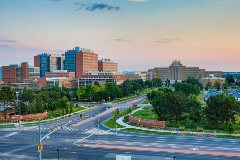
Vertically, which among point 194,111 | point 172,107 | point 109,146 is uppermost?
point 172,107

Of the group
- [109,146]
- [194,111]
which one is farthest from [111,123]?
[109,146]

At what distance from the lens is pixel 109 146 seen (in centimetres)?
5662

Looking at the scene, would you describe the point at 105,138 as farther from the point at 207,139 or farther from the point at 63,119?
the point at 63,119

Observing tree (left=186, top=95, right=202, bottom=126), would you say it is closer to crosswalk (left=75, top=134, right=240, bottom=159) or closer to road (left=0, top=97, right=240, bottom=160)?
road (left=0, top=97, right=240, bottom=160)

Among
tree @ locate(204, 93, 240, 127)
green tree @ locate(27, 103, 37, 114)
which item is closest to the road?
tree @ locate(204, 93, 240, 127)

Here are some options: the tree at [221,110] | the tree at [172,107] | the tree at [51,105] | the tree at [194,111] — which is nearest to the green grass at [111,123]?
the tree at [172,107]

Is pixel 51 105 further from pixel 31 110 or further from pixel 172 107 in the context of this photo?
pixel 172 107

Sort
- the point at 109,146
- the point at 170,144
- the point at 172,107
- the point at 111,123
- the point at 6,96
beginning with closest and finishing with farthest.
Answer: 1. the point at 109,146
2. the point at 170,144
3. the point at 172,107
4. the point at 111,123
5. the point at 6,96

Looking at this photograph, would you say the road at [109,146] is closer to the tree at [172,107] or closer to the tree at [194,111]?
the tree at [172,107]

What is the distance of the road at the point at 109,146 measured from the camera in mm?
49875

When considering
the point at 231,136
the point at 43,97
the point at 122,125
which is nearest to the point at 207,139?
the point at 231,136

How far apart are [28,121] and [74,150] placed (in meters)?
39.1

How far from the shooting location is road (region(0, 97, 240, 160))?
49.9 m

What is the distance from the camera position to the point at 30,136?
67750mm
